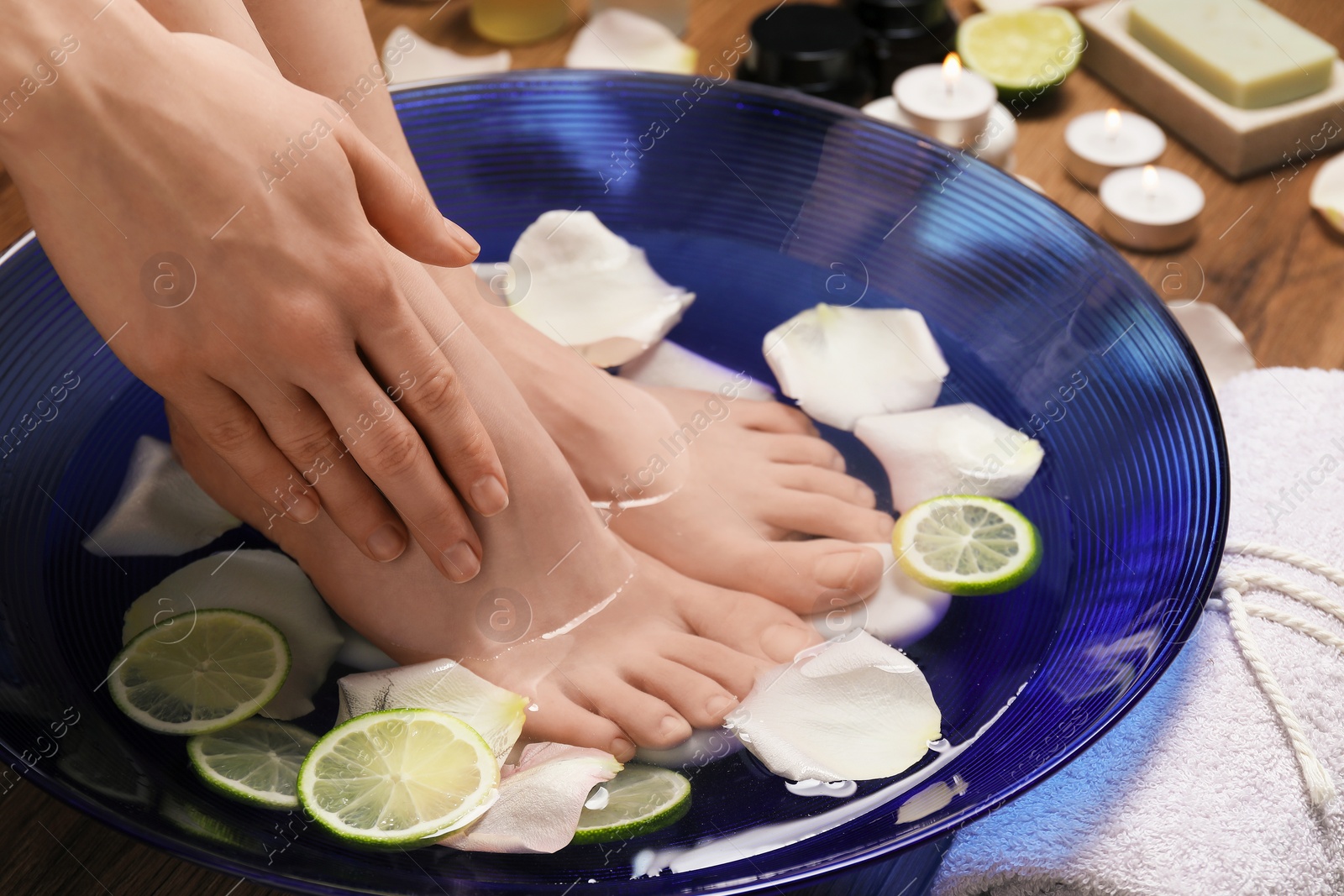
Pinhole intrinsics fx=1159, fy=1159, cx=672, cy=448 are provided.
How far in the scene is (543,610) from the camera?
87 centimetres

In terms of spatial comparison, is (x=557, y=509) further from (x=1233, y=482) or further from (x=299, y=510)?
(x=1233, y=482)

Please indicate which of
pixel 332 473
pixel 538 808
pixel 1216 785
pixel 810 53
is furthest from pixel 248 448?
pixel 810 53

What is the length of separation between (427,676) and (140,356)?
0.92 feet

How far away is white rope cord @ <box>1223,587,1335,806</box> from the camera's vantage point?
68 centimetres

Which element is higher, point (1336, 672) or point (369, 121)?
point (369, 121)

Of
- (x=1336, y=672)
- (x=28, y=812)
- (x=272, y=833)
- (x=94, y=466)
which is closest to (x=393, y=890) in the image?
(x=272, y=833)

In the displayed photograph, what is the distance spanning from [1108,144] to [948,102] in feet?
0.64

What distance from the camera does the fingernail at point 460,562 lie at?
0.81 metres

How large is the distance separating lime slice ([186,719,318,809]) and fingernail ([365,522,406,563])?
0.41ft

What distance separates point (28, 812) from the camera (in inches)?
29.5

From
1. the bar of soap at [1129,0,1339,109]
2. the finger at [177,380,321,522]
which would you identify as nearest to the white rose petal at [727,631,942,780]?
the finger at [177,380,321,522]

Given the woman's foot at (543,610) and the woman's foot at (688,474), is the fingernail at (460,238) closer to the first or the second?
the woman's foot at (543,610)

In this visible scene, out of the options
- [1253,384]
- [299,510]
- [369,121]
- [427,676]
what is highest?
[369,121]

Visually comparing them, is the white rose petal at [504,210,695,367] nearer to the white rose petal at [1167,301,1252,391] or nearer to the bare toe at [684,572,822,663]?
the bare toe at [684,572,822,663]
